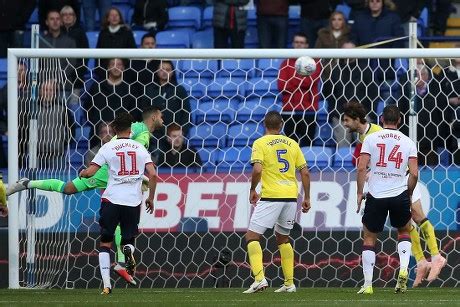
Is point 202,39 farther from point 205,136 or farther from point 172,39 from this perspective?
point 205,136

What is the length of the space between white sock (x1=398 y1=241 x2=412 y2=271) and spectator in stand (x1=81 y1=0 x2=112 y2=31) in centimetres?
804

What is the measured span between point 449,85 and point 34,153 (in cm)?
460

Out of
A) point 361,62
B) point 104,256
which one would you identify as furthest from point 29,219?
point 361,62

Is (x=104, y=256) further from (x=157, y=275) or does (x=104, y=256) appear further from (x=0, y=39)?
(x=0, y=39)

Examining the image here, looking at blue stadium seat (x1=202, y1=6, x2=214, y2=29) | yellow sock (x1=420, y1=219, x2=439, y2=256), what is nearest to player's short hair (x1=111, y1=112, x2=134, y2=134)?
yellow sock (x1=420, y1=219, x2=439, y2=256)

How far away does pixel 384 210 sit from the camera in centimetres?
1234

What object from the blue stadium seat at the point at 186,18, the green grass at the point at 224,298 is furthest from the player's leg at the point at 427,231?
the blue stadium seat at the point at 186,18

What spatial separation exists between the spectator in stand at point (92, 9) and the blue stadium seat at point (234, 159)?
470cm

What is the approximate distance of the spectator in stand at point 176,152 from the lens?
14.9 m

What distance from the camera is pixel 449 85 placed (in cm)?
1520

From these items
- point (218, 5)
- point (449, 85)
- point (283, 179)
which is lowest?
point (283, 179)

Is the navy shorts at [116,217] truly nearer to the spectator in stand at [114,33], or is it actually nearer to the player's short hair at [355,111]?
the player's short hair at [355,111]

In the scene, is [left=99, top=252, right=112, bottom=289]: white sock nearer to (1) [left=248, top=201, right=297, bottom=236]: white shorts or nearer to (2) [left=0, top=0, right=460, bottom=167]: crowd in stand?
(1) [left=248, top=201, right=297, bottom=236]: white shorts

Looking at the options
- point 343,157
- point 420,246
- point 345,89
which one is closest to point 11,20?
point 345,89
